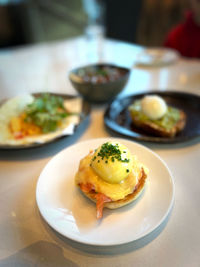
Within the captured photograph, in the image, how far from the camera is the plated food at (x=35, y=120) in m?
1.16

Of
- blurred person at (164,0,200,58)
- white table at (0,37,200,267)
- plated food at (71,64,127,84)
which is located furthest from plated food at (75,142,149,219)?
blurred person at (164,0,200,58)

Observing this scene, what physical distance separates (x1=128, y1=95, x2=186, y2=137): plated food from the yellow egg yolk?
0.39 meters

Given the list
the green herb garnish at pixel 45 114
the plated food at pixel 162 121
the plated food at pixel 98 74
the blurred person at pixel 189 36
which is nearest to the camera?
the plated food at pixel 162 121

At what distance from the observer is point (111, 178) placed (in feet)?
2.47

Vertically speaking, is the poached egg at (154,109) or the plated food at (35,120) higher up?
the poached egg at (154,109)

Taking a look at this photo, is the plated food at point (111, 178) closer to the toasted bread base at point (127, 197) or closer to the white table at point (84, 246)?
the toasted bread base at point (127, 197)

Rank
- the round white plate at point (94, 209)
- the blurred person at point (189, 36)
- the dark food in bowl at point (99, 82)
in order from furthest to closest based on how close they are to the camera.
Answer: the blurred person at point (189, 36) < the dark food in bowl at point (99, 82) < the round white plate at point (94, 209)

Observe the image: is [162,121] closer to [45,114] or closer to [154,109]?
[154,109]

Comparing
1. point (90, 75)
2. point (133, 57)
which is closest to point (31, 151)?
point (90, 75)

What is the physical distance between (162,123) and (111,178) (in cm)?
54

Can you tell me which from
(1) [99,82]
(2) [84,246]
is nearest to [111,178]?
(2) [84,246]

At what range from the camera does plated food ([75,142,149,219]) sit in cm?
73

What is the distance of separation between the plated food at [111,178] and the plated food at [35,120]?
0.38 metres

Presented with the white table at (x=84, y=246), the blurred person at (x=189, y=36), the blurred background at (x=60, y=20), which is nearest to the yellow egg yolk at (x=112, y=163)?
the white table at (x=84, y=246)
